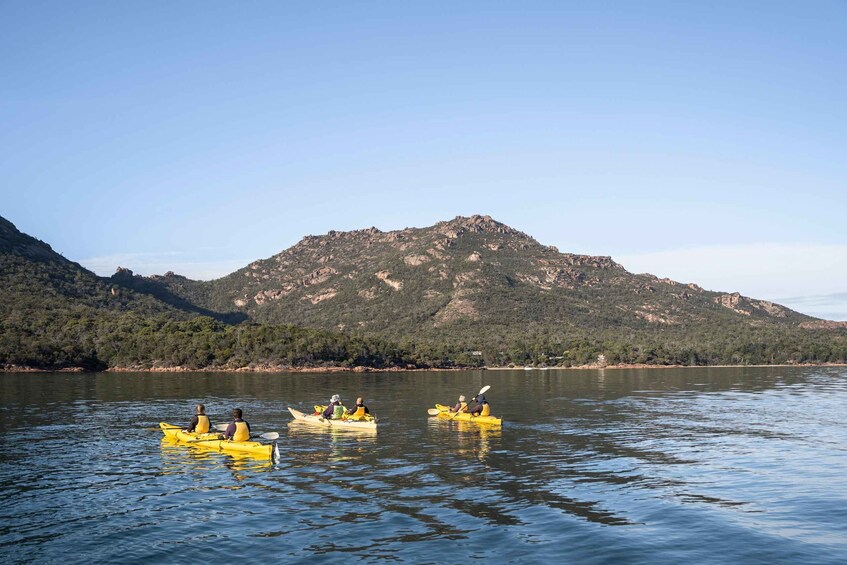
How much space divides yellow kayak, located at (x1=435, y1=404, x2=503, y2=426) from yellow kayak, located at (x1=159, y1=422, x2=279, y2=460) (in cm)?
1704

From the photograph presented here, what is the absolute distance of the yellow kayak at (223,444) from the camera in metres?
31.0

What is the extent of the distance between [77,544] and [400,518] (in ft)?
30.1

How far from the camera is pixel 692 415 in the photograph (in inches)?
2104

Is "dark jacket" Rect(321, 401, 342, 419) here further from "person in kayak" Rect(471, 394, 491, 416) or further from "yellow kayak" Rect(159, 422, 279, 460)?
"yellow kayak" Rect(159, 422, 279, 460)

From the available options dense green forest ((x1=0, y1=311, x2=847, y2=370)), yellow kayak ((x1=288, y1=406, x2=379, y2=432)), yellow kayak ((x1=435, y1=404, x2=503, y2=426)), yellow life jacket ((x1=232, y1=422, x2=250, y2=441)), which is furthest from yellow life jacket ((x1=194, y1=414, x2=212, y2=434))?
dense green forest ((x1=0, y1=311, x2=847, y2=370))

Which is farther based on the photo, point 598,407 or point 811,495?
point 598,407

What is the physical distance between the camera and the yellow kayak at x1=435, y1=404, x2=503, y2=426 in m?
44.4

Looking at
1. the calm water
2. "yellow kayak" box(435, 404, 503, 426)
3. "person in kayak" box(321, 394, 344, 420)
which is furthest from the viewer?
"yellow kayak" box(435, 404, 503, 426)

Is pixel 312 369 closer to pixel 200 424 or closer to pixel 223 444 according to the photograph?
pixel 200 424

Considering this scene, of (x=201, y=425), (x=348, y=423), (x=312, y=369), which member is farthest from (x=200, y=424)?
(x=312, y=369)

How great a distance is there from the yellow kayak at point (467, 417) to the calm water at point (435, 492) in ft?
2.31

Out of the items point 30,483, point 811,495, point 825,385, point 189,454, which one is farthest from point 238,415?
point 825,385

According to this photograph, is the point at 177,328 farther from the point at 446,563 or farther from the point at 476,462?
the point at 446,563

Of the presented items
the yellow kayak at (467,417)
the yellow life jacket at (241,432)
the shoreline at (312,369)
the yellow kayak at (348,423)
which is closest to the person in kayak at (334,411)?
the yellow kayak at (348,423)
